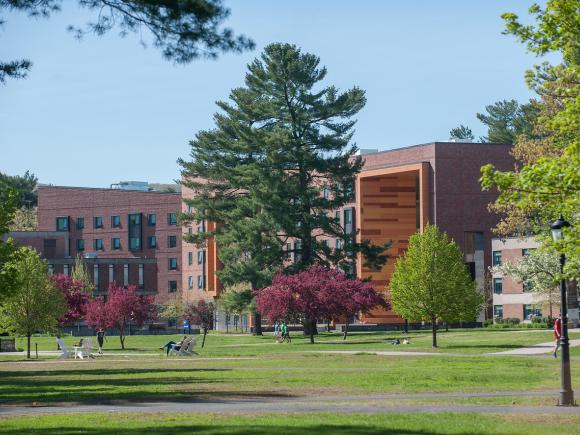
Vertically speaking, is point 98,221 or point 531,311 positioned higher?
point 98,221

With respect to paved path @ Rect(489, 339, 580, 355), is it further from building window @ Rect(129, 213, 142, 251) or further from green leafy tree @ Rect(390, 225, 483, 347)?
building window @ Rect(129, 213, 142, 251)

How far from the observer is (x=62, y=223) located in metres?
160

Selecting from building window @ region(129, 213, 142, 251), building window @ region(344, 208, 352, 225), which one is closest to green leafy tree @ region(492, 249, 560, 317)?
building window @ region(344, 208, 352, 225)

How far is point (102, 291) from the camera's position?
482ft

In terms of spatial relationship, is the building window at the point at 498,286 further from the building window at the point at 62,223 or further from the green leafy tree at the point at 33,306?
the building window at the point at 62,223

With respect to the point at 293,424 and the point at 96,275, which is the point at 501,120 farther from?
the point at 293,424

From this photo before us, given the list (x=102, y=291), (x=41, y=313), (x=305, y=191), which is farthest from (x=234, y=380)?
(x=102, y=291)

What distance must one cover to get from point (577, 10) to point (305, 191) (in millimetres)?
66290

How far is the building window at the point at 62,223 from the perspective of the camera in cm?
15975

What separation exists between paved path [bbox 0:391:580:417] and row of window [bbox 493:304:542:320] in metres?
74.4

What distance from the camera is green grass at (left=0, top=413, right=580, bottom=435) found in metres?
20.6

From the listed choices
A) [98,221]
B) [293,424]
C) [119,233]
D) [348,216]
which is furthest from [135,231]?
[293,424]

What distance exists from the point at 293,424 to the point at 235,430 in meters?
1.40

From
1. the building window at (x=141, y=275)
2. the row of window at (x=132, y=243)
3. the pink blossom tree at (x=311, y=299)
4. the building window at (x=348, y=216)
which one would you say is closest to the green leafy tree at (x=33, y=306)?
the pink blossom tree at (x=311, y=299)
